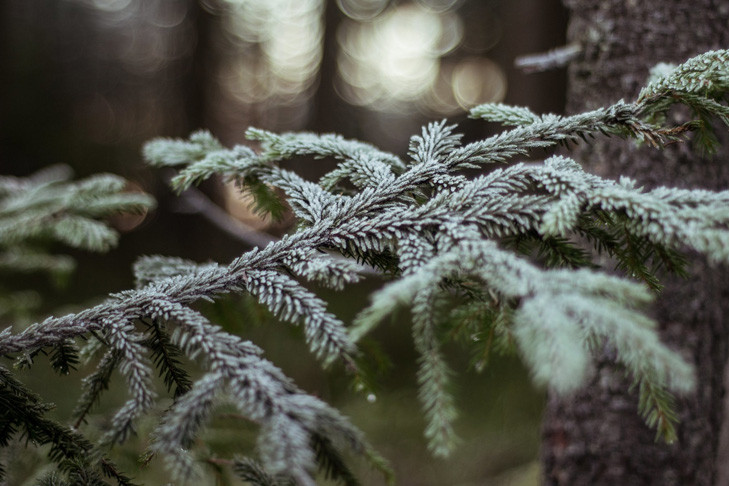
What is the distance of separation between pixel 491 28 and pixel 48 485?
1057 cm

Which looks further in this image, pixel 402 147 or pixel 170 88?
pixel 402 147

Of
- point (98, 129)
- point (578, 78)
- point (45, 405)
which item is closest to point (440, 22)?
point (98, 129)

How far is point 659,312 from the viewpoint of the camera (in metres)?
1.49

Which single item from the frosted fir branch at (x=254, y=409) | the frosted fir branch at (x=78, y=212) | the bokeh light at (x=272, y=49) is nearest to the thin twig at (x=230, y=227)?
the frosted fir branch at (x=78, y=212)

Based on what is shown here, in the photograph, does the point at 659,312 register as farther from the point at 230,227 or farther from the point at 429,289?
the point at 230,227

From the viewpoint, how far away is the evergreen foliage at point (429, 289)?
1.99ft

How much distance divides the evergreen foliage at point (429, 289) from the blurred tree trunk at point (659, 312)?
23.6 inches

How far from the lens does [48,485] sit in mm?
819

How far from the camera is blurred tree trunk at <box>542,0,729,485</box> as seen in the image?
145 cm

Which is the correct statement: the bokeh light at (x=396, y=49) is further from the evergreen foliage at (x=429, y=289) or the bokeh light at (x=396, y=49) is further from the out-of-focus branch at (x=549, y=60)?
the evergreen foliage at (x=429, y=289)

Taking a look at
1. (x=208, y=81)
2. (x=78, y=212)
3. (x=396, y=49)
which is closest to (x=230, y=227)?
(x=78, y=212)

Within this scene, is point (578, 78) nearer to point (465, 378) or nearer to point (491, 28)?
point (465, 378)

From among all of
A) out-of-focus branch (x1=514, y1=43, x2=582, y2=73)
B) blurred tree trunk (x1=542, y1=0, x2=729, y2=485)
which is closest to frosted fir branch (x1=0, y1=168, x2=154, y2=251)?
out-of-focus branch (x1=514, y1=43, x2=582, y2=73)

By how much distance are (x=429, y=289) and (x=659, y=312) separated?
114cm
